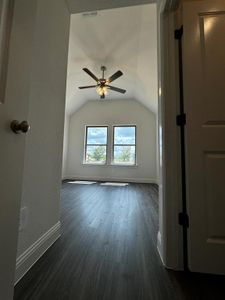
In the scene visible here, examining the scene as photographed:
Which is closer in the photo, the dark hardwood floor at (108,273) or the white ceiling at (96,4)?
the dark hardwood floor at (108,273)

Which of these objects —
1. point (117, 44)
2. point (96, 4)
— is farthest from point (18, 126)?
point (117, 44)

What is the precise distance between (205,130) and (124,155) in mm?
5077

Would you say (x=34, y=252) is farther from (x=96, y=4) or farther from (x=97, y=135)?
(x=97, y=135)

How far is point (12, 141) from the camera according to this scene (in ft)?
1.90

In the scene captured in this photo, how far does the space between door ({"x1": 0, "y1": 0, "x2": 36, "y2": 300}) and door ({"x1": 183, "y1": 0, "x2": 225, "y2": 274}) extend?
1094 millimetres

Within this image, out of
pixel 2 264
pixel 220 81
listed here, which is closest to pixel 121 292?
pixel 2 264

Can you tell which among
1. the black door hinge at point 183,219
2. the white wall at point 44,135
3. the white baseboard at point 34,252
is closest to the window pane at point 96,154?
the white wall at point 44,135

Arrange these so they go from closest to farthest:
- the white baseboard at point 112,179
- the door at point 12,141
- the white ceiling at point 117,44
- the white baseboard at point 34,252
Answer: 1. the door at point 12,141
2. the white baseboard at point 34,252
3. the white ceiling at point 117,44
4. the white baseboard at point 112,179

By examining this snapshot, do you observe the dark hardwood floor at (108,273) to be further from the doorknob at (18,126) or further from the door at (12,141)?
the doorknob at (18,126)

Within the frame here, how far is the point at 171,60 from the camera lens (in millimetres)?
1363

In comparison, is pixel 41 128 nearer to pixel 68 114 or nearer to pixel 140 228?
pixel 140 228

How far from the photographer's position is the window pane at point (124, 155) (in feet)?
20.5

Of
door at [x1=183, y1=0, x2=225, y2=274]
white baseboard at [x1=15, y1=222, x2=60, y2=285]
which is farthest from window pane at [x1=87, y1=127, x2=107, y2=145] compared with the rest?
door at [x1=183, y1=0, x2=225, y2=274]

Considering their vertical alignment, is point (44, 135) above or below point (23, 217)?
above
